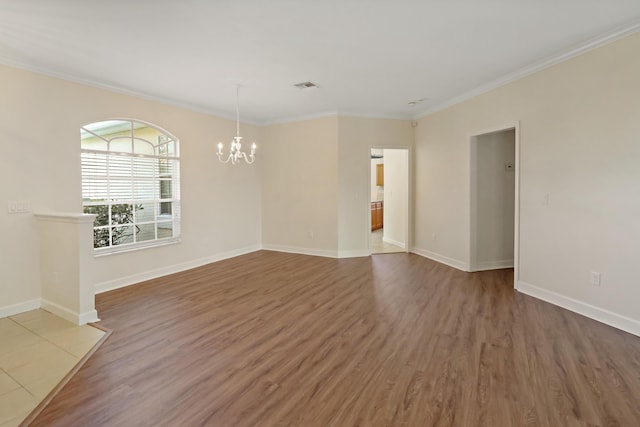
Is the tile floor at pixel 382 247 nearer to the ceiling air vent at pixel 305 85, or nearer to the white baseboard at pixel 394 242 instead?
the white baseboard at pixel 394 242

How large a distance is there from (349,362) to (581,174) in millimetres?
3057

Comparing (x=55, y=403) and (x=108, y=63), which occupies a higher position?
(x=108, y=63)

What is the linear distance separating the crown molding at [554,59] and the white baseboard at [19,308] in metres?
6.25

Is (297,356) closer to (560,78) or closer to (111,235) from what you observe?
(111,235)

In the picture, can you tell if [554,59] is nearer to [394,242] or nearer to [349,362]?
[349,362]

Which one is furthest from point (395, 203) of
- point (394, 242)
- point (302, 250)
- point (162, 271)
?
point (162, 271)

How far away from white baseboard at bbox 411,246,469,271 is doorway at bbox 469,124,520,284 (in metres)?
0.15

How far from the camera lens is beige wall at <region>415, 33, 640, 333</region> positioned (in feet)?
9.33

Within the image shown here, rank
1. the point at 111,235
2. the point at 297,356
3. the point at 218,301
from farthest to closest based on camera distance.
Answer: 1. the point at 111,235
2. the point at 218,301
3. the point at 297,356

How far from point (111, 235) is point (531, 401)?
4818mm

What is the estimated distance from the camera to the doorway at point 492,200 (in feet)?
15.8

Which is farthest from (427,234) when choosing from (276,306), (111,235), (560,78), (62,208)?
(62,208)

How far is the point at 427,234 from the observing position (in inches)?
231

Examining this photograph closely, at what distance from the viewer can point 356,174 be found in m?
5.92
